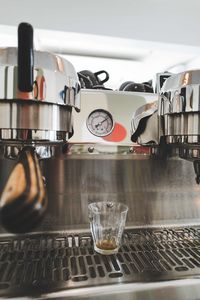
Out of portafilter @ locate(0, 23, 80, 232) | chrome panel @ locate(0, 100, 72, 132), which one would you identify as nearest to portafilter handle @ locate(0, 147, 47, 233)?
portafilter @ locate(0, 23, 80, 232)

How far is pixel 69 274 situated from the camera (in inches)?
17.1

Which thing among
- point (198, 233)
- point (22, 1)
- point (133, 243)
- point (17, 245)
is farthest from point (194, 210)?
point (22, 1)

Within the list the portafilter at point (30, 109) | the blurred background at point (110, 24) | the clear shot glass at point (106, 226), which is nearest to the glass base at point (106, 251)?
the clear shot glass at point (106, 226)

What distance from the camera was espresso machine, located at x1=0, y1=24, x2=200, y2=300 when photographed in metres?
0.35

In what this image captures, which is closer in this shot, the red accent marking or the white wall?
the red accent marking

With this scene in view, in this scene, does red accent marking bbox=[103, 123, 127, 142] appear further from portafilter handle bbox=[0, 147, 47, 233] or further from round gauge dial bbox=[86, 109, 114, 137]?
portafilter handle bbox=[0, 147, 47, 233]

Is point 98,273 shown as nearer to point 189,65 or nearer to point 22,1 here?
point 22,1

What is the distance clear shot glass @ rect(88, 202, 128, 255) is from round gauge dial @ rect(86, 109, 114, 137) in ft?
0.57

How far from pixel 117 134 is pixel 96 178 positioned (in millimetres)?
121

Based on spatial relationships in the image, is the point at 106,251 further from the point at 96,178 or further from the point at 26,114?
the point at 26,114

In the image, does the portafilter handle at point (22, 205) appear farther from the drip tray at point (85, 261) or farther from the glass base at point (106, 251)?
the glass base at point (106, 251)

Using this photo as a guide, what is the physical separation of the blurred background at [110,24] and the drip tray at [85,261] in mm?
1181

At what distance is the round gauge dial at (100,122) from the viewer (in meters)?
0.62

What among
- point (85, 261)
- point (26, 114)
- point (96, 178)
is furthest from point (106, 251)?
point (26, 114)
